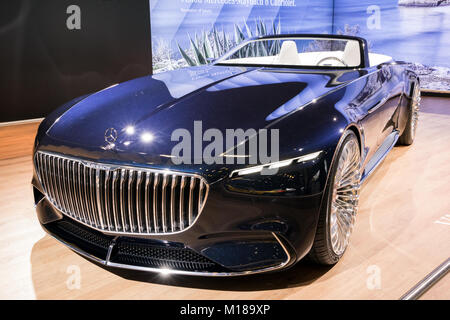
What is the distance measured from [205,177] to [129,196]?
1.07ft

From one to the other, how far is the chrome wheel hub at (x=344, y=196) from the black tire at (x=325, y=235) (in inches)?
1.2

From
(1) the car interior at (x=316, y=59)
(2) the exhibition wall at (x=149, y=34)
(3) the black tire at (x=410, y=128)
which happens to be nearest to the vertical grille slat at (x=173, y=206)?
(1) the car interior at (x=316, y=59)

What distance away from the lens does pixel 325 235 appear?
181cm

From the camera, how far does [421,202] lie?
2.79 m

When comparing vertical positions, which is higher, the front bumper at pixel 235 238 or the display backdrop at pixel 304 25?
the display backdrop at pixel 304 25

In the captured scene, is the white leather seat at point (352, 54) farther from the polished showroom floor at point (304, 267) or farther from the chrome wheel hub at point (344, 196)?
the chrome wheel hub at point (344, 196)

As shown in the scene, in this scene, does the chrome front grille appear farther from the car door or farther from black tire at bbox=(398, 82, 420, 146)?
A: black tire at bbox=(398, 82, 420, 146)

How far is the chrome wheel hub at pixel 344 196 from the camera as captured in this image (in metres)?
1.92

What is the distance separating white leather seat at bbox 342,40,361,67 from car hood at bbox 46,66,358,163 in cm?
37

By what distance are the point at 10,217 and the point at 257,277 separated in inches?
64.2

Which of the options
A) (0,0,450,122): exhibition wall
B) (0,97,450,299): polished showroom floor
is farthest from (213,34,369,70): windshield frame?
(0,97,450,299): polished showroom floor

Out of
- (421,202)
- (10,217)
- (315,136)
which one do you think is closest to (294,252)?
(315,136)

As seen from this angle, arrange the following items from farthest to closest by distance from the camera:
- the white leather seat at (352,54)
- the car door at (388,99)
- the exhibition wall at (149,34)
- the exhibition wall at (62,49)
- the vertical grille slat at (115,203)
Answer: the exhibition wall at (149,34) < the exhibition wall at (62,49) < the white leather seat at (352,54) < the car door at (388,99) < the vertical grille slat at (115,203)
